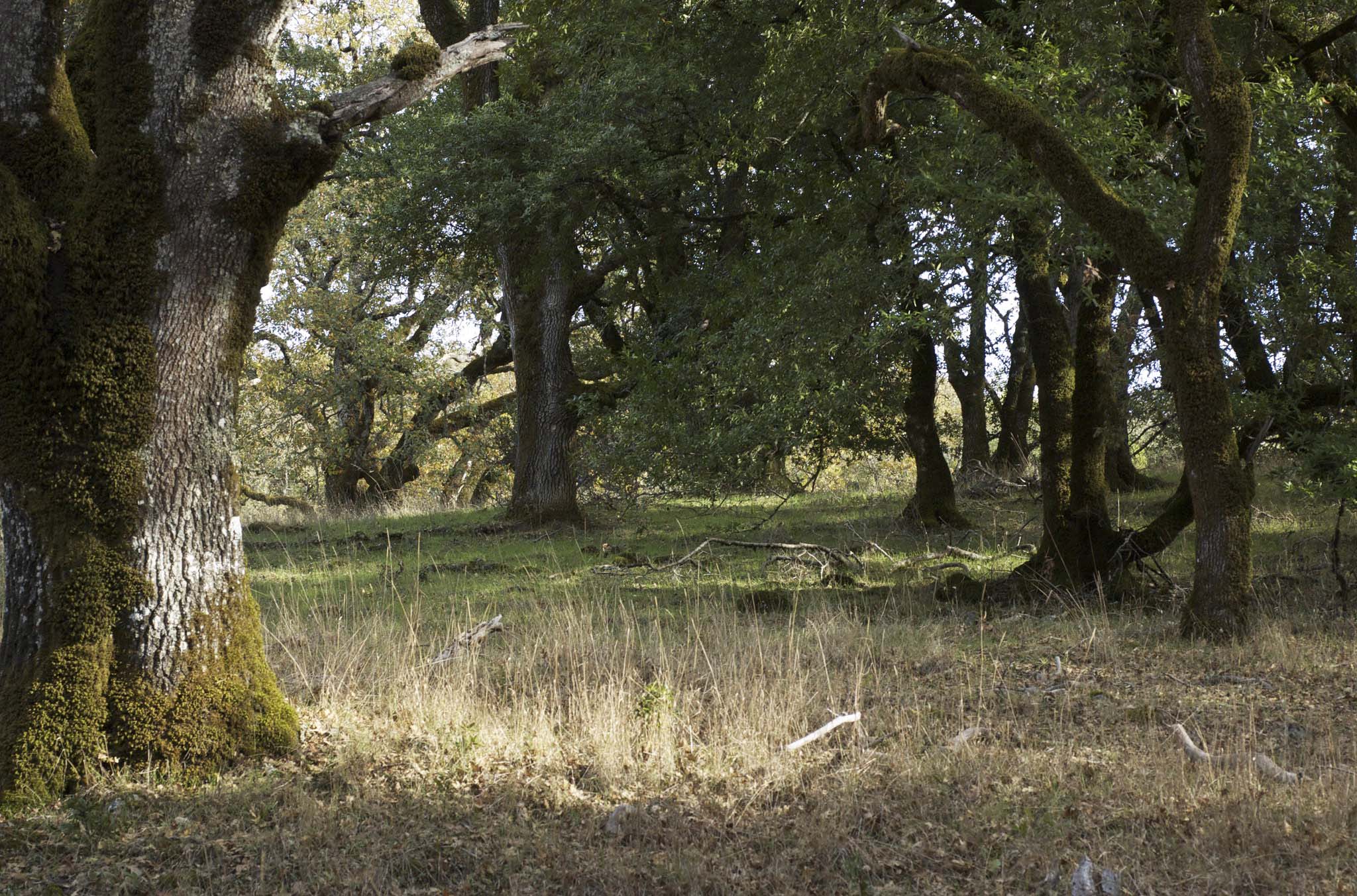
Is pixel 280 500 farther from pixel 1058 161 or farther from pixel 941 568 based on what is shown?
pixel 1058 161

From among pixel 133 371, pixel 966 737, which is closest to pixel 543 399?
pixel 133 371

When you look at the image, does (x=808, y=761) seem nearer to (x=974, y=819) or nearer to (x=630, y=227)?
A: (x=974, y=819)

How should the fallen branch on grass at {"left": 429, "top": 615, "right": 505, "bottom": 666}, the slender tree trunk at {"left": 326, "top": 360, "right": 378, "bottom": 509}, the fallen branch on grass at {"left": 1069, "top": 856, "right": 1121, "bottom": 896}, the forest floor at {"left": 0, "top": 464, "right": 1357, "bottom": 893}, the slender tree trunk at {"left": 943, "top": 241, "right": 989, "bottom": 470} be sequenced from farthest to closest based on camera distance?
the slender tree trunk at {"left": 326, "top": 360, "right": 378, "bottom": 509}, the slender tree trunk at {"left": 943, "top": 241, "right": 989, "bottom": 470}, the fallen branch on grass at {"left": 429, "top": 615, "right": 505, "bottom": 666}, the forest floor at {"left": 0, "top": 464, "right": 1357, "bottom": 893}, the fallen branch on grass at {"left": 1069, "top": 856, "right": 1121, "bottom": 896}

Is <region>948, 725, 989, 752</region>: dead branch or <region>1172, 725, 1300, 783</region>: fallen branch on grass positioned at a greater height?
<region>948, 725, 989, 752</region>: dead branch

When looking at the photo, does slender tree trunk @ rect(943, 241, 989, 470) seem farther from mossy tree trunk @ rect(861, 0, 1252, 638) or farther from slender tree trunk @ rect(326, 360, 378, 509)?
slender tree trunk @ rect(326, 360, 378, 509)

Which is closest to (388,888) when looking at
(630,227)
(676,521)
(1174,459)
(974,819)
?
(974,819)

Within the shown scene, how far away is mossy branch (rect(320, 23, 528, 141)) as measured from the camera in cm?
595

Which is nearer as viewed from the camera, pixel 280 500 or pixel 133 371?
pixel 133 371

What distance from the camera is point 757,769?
18.0ft

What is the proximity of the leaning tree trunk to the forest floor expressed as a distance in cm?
852

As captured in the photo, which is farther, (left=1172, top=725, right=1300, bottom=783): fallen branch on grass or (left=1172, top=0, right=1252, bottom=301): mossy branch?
(left=1172, top=0, right=1252, bottom=301): mossy branch

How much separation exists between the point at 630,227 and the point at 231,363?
10500mm

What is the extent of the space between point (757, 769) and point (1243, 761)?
2412 mm

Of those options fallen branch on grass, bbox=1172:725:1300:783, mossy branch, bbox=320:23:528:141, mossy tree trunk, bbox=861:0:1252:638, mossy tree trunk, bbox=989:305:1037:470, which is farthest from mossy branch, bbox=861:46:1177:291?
mossy tree trunk, bbox=989:305:1037:470
